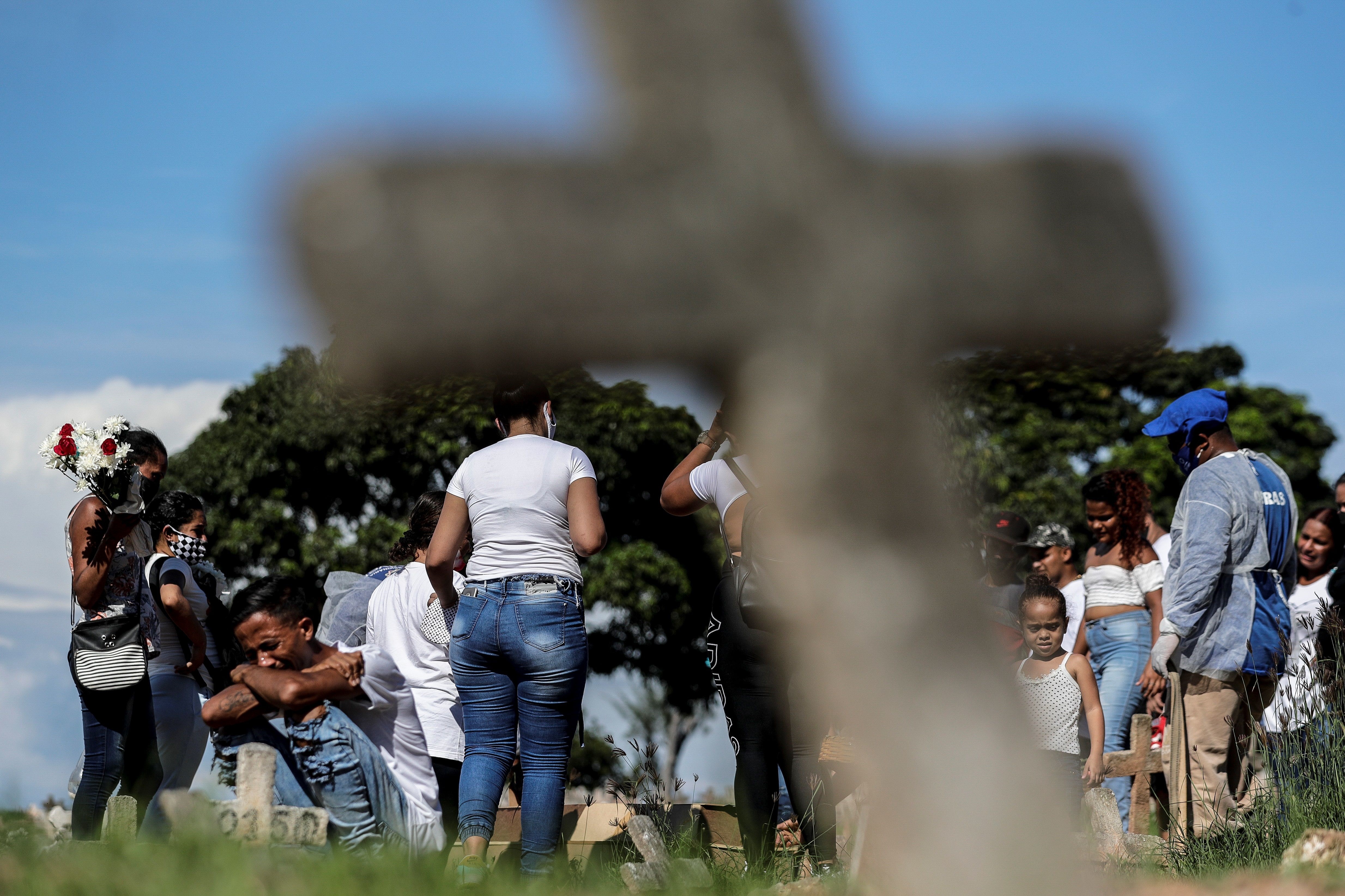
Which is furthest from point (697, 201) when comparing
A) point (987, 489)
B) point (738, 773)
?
point (987, 489)

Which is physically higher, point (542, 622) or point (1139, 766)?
point (542, 622)

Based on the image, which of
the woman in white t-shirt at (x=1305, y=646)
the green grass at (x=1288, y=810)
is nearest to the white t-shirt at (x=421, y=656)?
the green grass at (x=1288, y=810)

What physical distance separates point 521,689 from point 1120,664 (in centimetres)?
339

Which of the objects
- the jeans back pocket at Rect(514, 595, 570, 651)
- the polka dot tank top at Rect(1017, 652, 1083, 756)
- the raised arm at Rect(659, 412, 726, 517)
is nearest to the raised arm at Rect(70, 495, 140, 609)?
the jeans back pocket at Rect(514, 595, 570, 651)

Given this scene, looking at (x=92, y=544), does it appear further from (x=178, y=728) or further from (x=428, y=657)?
(x=428, y=657)

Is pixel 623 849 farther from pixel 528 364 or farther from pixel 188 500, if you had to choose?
pixel 528 364

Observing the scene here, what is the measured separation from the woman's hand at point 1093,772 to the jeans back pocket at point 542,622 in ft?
8.53

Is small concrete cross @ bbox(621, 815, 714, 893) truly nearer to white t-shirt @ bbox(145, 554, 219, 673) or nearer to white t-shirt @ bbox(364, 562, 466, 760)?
white t-shirt @ bbox(364, 562, 466, 760)

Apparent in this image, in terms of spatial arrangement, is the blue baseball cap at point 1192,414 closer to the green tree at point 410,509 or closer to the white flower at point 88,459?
the white flower at point 88,459

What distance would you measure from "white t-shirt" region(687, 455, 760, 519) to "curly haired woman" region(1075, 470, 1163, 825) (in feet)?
7.60

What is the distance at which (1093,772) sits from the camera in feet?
17.3

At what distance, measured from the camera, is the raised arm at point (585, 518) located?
4203 mm

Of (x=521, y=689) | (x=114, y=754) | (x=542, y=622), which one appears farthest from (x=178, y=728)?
(x=542, y=622)

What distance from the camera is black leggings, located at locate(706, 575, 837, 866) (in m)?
4.31
